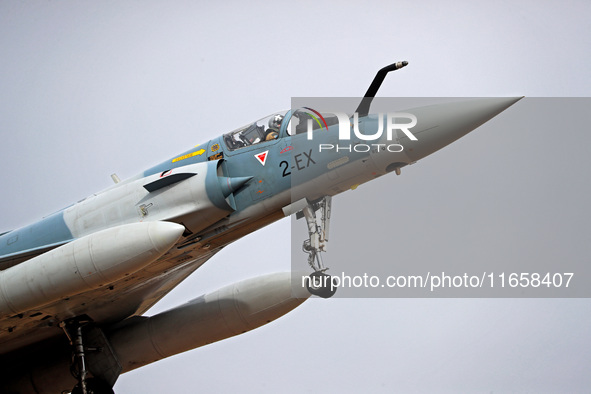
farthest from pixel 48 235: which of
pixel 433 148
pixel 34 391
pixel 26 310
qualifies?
pixel 433 148

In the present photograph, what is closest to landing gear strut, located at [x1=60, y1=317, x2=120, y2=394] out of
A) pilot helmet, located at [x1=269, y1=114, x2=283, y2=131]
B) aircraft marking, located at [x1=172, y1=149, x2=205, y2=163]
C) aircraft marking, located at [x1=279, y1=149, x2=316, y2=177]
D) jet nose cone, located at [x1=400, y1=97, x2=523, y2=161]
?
aircraft marking, located at [x1=172, y1=149, x2=205, y2=163]

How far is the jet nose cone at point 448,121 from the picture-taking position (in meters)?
14.0

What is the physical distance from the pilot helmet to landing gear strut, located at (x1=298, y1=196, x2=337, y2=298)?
138 cm

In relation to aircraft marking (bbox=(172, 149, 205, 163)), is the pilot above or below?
above

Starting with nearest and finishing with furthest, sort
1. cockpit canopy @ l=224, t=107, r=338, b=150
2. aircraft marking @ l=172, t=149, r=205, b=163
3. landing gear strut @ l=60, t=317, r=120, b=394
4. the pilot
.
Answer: cockpit canopy @ l=224, t=107, r=338, b=150 → the pilot → aircraft marking @ l=172, t=149, r=205, b=163 → landing gear strut @ l=60, t=317, r=120, b=394

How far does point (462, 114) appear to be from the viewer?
14.0m

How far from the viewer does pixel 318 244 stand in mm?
14914

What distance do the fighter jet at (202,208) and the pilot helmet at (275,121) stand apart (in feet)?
0.08

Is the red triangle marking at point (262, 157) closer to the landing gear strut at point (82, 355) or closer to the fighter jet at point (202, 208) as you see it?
the fighter jet at point (202, 208)

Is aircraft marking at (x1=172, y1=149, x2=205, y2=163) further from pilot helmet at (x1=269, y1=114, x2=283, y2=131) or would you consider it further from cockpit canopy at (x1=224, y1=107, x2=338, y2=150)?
pilot helmet at (x1=269, y1=114, x2=283, y2=131)

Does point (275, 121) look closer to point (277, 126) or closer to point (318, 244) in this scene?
point (277, 126)

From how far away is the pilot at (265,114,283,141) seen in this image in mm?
15180

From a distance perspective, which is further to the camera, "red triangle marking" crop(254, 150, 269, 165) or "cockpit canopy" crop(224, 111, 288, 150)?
"cockpit canopy" crop(224, 111, 288, 150)

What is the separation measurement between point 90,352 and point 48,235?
3084 mm
